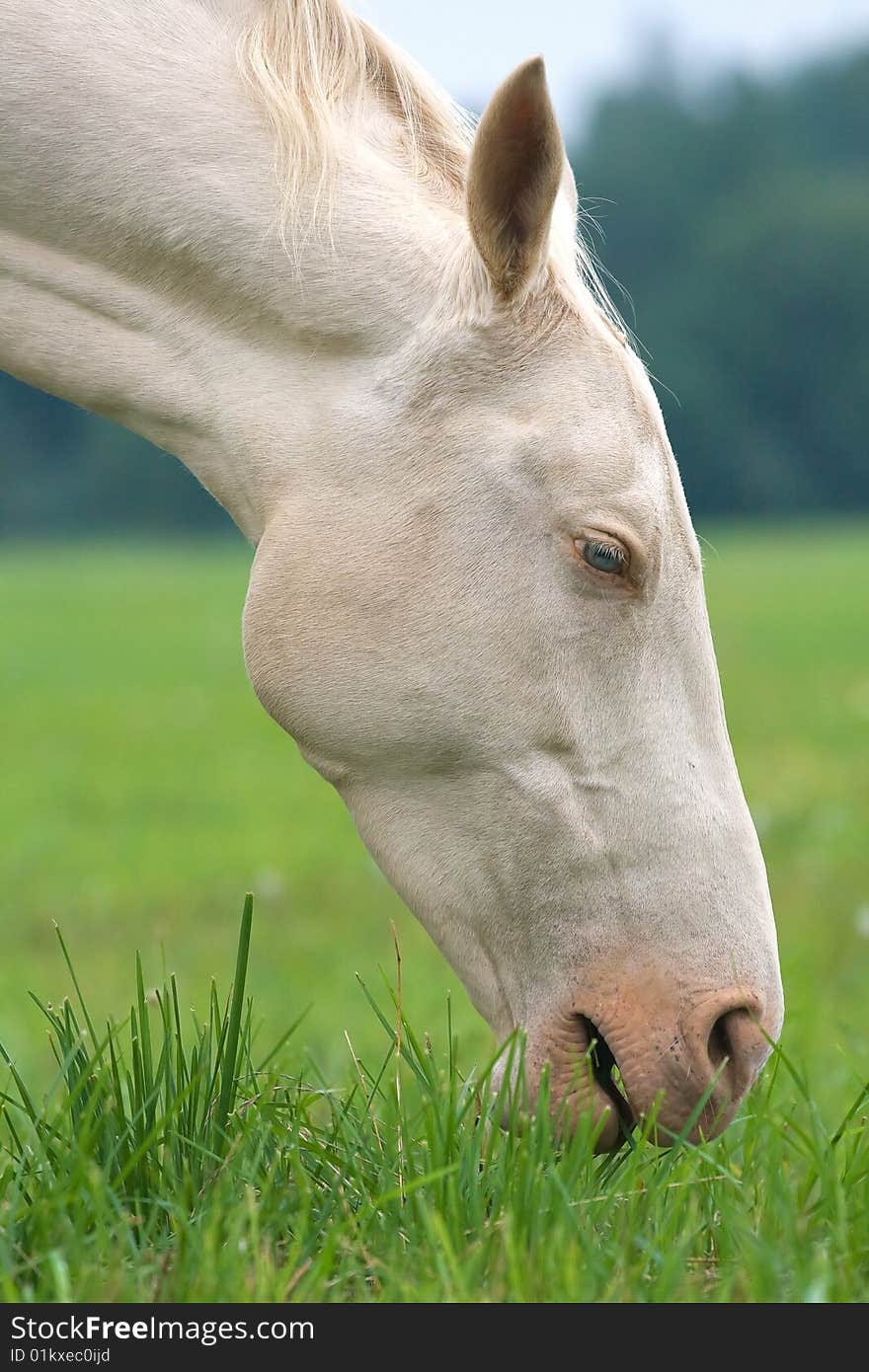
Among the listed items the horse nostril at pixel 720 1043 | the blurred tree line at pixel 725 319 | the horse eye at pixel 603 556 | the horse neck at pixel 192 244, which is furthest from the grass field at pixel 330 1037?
the blurred tree line at pixel 725 319

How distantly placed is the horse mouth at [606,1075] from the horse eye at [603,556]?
0.67 m

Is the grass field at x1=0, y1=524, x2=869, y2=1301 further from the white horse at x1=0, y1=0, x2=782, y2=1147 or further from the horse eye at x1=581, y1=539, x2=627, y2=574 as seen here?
the horse eye at x1=581, y1=539, x2=627, y2=574

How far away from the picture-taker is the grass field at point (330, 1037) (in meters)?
1.94

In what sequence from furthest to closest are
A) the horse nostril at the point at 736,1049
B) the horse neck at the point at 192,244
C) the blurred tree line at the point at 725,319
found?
the blurred tree line at the point at 725,319 → the horse neck at the point at 192,244 → the horse nostril at the point at 736,1049

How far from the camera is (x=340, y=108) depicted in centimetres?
257

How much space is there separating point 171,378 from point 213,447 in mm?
127

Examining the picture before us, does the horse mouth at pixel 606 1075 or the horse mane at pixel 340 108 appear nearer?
the horse mouth at pixel 606 1075

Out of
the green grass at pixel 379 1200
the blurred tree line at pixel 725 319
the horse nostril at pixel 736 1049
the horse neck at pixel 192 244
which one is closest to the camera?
the green grass at pixel 379 1200

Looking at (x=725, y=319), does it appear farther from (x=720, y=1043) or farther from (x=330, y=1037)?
(x=720, y=1043)

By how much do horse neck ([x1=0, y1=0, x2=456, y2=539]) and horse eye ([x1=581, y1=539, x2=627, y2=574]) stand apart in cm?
44

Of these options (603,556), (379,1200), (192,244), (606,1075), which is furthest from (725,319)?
(379,1200)

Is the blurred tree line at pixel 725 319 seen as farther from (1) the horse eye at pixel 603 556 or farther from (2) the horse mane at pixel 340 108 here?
(1) the horse eye at pixel 603 556
